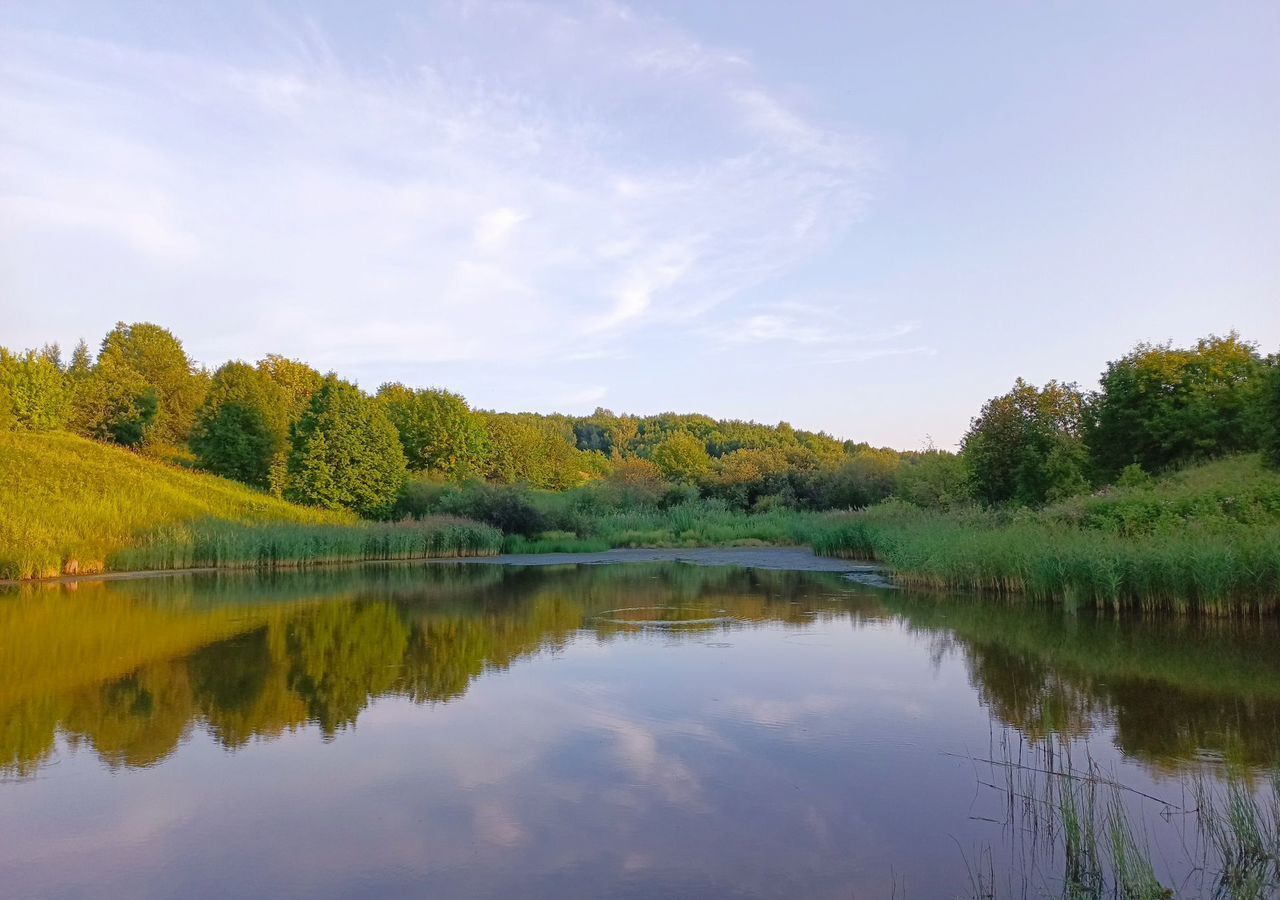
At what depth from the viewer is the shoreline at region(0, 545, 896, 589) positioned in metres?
19.0

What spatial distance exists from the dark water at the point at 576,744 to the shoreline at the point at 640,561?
683 centimetres

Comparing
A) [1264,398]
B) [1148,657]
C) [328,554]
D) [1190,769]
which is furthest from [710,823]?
[328,554]

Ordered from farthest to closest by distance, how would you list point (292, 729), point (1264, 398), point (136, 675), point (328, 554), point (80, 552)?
point (328, 554) < point (80, 552) < point (1264, 398) < point (136, 675) < point (292, 729)

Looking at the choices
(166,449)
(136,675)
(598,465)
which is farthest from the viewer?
(598,465)

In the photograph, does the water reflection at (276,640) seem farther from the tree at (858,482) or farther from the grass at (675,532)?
the tree at (858,482)

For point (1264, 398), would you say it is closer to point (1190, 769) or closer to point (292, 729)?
point (1190, 769)

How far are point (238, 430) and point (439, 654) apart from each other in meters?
34.7

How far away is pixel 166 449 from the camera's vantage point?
44.3 m

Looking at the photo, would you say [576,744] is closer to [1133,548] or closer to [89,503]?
→ [1133,548]

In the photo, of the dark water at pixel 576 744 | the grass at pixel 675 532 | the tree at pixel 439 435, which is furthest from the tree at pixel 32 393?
the dark water at pixel 576 744

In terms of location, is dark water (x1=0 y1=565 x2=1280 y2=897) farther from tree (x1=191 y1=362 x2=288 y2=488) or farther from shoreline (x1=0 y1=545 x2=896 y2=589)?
tree (x1=191 y1=362 x2=288 y2=488)

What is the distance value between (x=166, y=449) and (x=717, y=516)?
97.3ft

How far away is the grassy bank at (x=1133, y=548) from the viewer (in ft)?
38.0

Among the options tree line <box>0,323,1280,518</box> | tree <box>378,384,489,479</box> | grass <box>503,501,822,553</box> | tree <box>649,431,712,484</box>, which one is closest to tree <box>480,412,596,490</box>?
tree line <box>0,323,1280,518</box>
